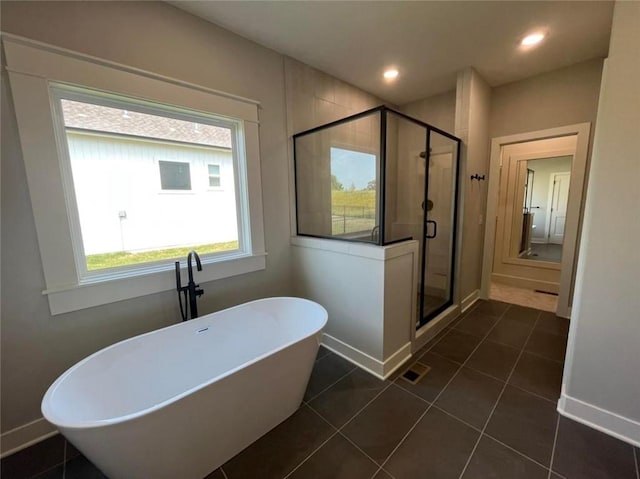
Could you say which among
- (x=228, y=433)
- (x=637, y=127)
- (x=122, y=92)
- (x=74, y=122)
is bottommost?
(x=228, y=433)

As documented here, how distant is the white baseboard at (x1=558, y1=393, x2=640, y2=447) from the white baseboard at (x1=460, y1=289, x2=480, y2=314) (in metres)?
1.51

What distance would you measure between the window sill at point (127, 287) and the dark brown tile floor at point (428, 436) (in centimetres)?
82

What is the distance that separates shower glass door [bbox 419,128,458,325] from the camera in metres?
2.63

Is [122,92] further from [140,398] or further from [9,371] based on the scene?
[140,398]

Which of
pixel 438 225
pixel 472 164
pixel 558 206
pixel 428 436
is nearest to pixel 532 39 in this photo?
pixel 472 164

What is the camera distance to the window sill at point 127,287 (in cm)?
153

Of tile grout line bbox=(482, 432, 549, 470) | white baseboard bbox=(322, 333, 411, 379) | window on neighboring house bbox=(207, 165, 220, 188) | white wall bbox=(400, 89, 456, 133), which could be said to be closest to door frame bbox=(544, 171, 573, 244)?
white wall bbox=(400, 89, 456, 133)

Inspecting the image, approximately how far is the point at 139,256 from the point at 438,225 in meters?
2.90

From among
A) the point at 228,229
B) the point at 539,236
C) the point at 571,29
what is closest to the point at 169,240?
the point at 228,229

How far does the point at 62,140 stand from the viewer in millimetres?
1525

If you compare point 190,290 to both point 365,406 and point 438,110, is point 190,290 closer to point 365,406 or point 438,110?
point 365,406

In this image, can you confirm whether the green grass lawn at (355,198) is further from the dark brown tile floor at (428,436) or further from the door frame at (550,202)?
the door frame at (550,202)

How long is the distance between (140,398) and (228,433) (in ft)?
2.09

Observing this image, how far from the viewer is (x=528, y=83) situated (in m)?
2.87
